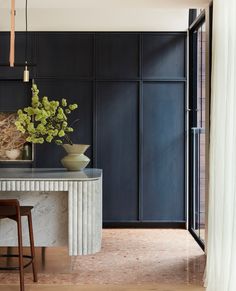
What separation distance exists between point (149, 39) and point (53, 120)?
2.57 meters

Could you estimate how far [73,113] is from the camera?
6.72m

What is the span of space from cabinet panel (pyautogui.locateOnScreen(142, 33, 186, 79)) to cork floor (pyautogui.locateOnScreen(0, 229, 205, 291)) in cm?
240

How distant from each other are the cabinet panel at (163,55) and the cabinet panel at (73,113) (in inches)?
36.4

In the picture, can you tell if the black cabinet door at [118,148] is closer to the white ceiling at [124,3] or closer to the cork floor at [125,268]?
the cork floor at [125,268]

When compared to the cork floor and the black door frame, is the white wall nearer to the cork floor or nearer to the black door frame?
the black door frame

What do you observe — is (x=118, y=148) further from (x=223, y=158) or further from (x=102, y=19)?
(x=223, y=158)

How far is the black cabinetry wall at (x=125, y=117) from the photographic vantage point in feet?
22.0

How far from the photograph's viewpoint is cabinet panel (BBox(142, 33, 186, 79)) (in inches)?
265

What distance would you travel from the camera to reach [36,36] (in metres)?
6.67

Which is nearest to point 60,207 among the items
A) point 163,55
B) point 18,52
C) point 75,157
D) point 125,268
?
point 75,157

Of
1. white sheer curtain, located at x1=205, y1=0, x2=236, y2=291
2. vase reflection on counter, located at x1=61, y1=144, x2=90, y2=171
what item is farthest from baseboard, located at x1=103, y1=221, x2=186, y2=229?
white sheer curtain, located at x1=205, y1=0, x2=236, y2=291

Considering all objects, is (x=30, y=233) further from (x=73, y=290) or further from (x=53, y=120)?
(x=53, y=120)

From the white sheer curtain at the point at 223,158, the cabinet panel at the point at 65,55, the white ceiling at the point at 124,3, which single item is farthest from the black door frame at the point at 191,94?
the white sheer curtain at the point at 223,158

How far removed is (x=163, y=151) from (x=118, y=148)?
2.15ft
